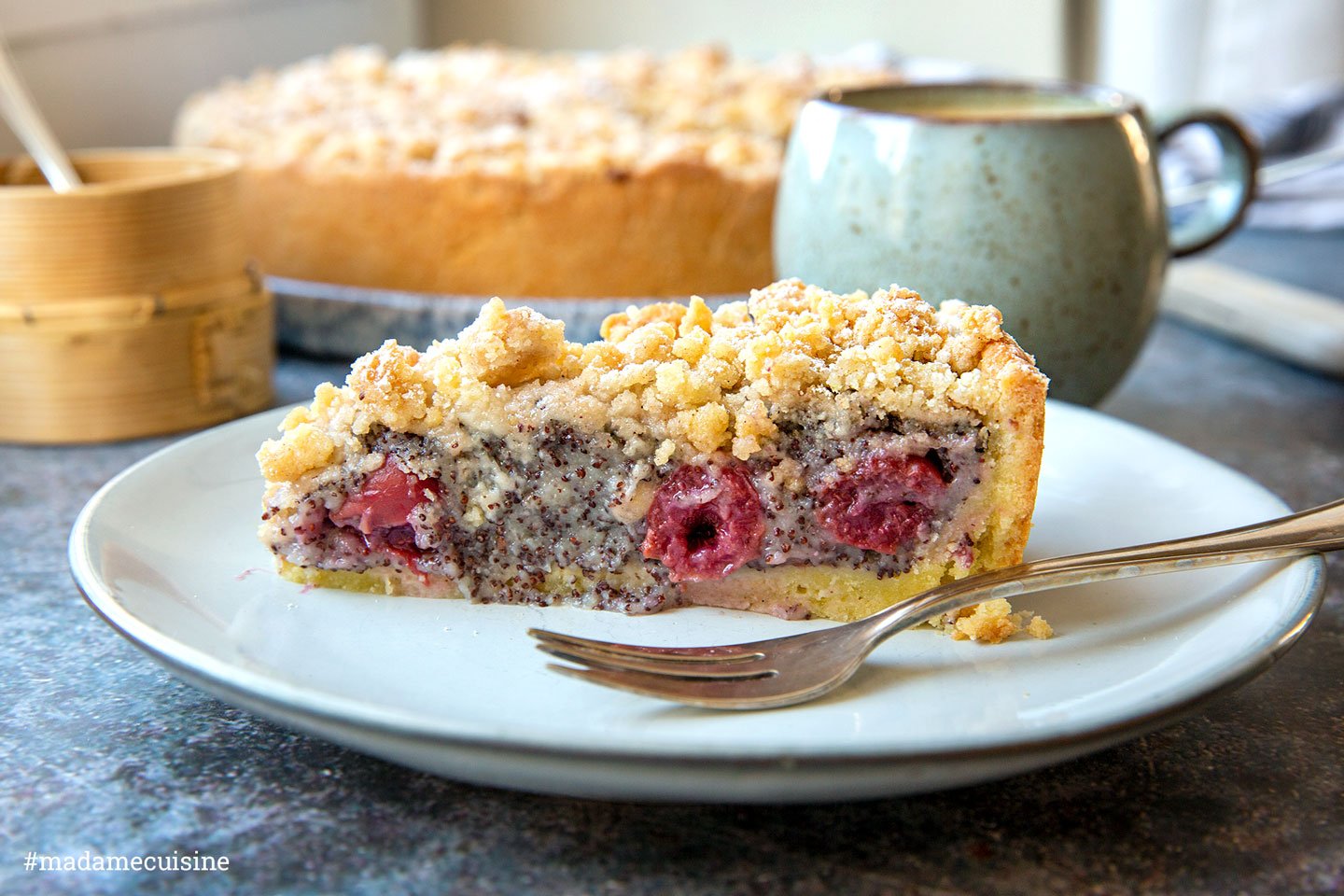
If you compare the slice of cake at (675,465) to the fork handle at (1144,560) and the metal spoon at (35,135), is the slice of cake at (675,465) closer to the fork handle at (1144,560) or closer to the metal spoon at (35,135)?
the fork handle at (1144,560)

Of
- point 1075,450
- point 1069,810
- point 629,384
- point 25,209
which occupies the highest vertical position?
point 25,209

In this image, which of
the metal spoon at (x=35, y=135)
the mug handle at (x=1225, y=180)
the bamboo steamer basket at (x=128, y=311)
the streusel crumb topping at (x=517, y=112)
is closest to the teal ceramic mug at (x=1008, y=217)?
the mug handle at (x=1225, y=180)

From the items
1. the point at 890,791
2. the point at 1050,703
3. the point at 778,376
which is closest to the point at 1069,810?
the point at 1050,703

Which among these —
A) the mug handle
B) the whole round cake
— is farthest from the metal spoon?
the mug handle

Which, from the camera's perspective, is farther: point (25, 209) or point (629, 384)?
point (25, 209)

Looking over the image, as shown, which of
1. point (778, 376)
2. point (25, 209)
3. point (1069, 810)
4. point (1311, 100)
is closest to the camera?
point (1069, 810)

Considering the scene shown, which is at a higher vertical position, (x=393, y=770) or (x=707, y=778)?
(x=707, y=778)

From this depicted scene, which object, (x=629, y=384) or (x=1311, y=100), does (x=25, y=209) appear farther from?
(x=1311, y=100)
